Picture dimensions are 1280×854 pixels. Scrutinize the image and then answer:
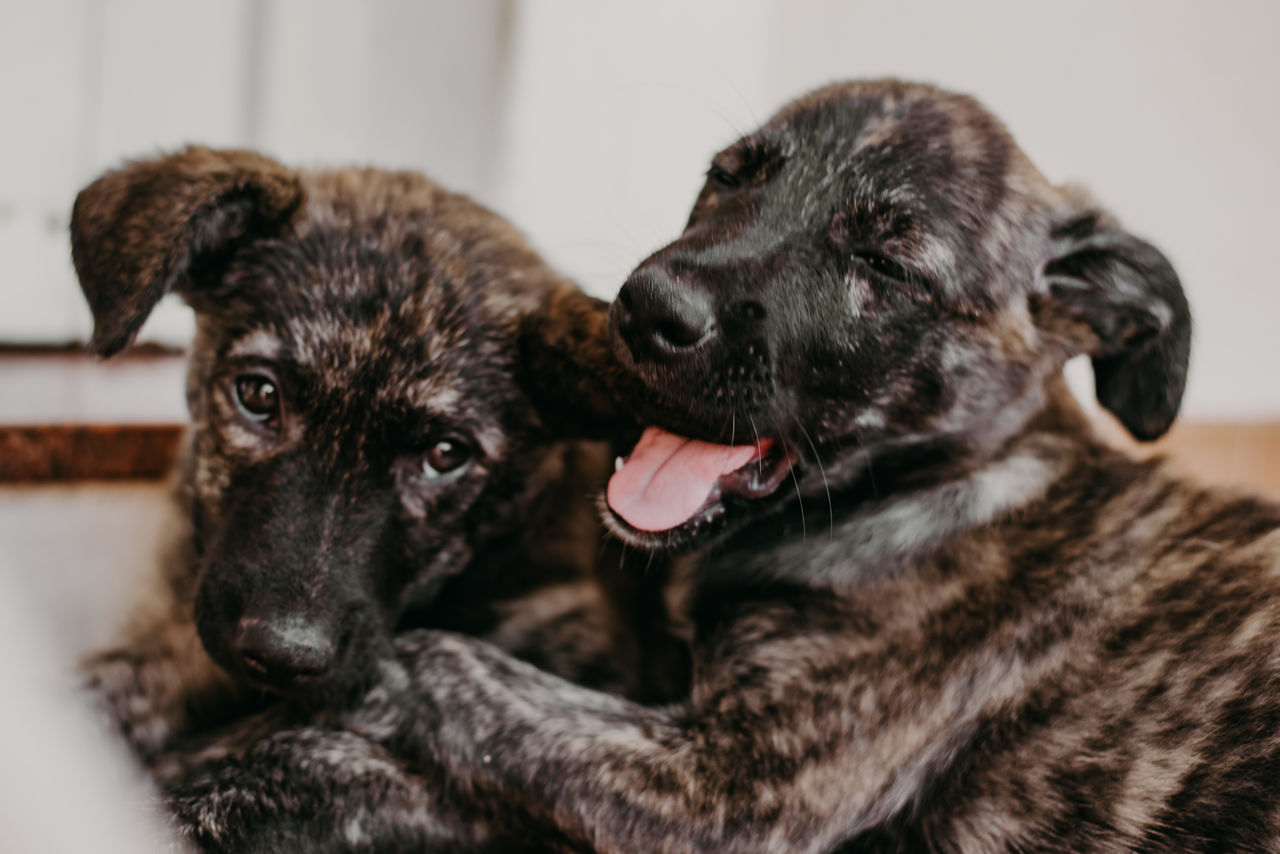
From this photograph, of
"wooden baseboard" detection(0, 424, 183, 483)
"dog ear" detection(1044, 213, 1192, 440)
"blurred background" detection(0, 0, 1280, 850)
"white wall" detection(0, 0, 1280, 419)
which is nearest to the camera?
"dog ear" detection(1044, 213, 1192, 440)

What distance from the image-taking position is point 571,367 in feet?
7.18

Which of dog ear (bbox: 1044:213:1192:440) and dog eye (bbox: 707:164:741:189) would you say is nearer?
dog ear (bbox: 1044:213:1192:440)

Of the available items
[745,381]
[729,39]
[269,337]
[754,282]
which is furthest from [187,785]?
[729,39]

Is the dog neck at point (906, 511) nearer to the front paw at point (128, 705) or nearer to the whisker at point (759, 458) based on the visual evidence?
the whisker at point (759, 458)

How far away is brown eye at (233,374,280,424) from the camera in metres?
2.07

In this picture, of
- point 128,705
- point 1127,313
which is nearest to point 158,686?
point 128,705

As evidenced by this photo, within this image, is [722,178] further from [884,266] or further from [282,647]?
[282,647]

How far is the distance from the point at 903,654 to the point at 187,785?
4.26ft

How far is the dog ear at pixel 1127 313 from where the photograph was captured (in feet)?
7.32

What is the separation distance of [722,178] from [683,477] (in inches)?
30.2

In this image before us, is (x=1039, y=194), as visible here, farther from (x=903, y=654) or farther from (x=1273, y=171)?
(x=1273, y=171)

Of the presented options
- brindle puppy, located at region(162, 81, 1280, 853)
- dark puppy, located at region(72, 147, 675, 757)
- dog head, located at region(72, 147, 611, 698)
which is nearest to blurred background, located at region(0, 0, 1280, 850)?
dark puppy, located at region(72, 147, 675, 757)

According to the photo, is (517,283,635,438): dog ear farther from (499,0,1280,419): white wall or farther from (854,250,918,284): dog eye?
(499,0,1280,419): white wall

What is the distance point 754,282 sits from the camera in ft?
6.49
